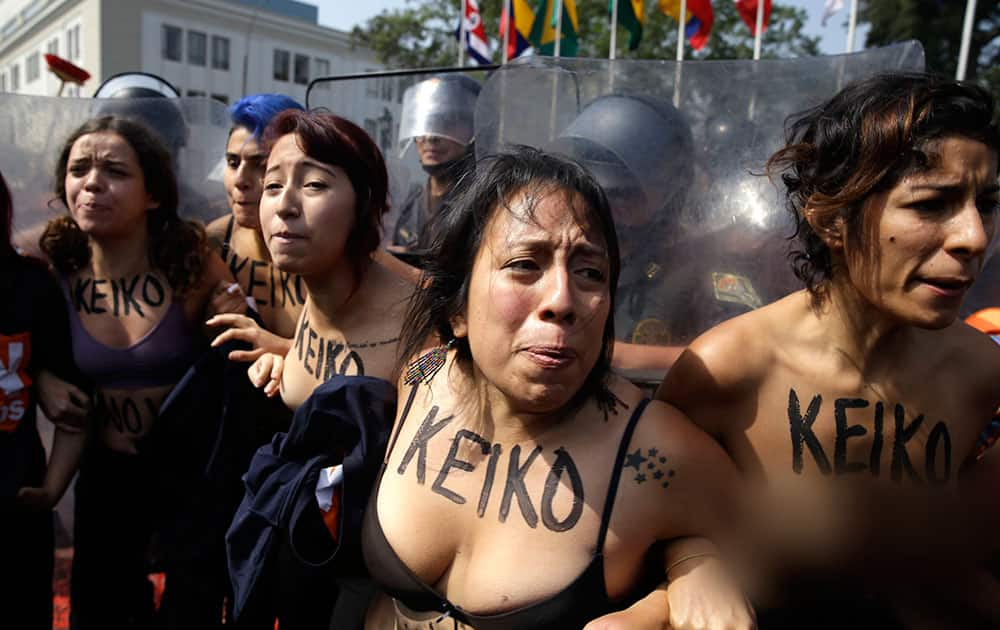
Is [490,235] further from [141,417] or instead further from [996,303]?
[996,303]

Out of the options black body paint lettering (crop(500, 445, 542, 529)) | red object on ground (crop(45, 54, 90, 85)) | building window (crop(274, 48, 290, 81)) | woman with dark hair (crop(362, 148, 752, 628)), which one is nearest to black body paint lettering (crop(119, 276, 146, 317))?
woman with dark hair (crop(362, 148, 752, 628))

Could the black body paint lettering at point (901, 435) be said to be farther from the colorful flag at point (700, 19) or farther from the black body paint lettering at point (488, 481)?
the colorful flag at point (700, 19)

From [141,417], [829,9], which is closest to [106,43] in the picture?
[829,9]

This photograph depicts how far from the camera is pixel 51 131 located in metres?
3.71

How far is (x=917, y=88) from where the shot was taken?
1.48 meters

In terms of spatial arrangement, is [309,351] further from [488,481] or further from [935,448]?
[935,448]

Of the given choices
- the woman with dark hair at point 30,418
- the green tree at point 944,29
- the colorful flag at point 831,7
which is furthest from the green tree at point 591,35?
the woman with dark hair at point 30,418

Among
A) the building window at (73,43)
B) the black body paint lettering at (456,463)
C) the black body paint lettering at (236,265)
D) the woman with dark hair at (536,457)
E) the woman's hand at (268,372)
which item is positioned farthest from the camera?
the building window at (73,43)

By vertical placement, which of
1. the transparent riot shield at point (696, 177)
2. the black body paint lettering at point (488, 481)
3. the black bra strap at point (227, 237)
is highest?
the transparent riot shield at point (696, 177)

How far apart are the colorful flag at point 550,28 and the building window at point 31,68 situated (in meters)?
38.8

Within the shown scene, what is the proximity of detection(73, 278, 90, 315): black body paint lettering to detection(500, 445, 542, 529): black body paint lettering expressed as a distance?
187 centimetres

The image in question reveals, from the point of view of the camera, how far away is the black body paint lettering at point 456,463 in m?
1.53

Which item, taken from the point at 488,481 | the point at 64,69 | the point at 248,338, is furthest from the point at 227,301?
the point at 64,69

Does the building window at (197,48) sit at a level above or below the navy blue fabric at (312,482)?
above
